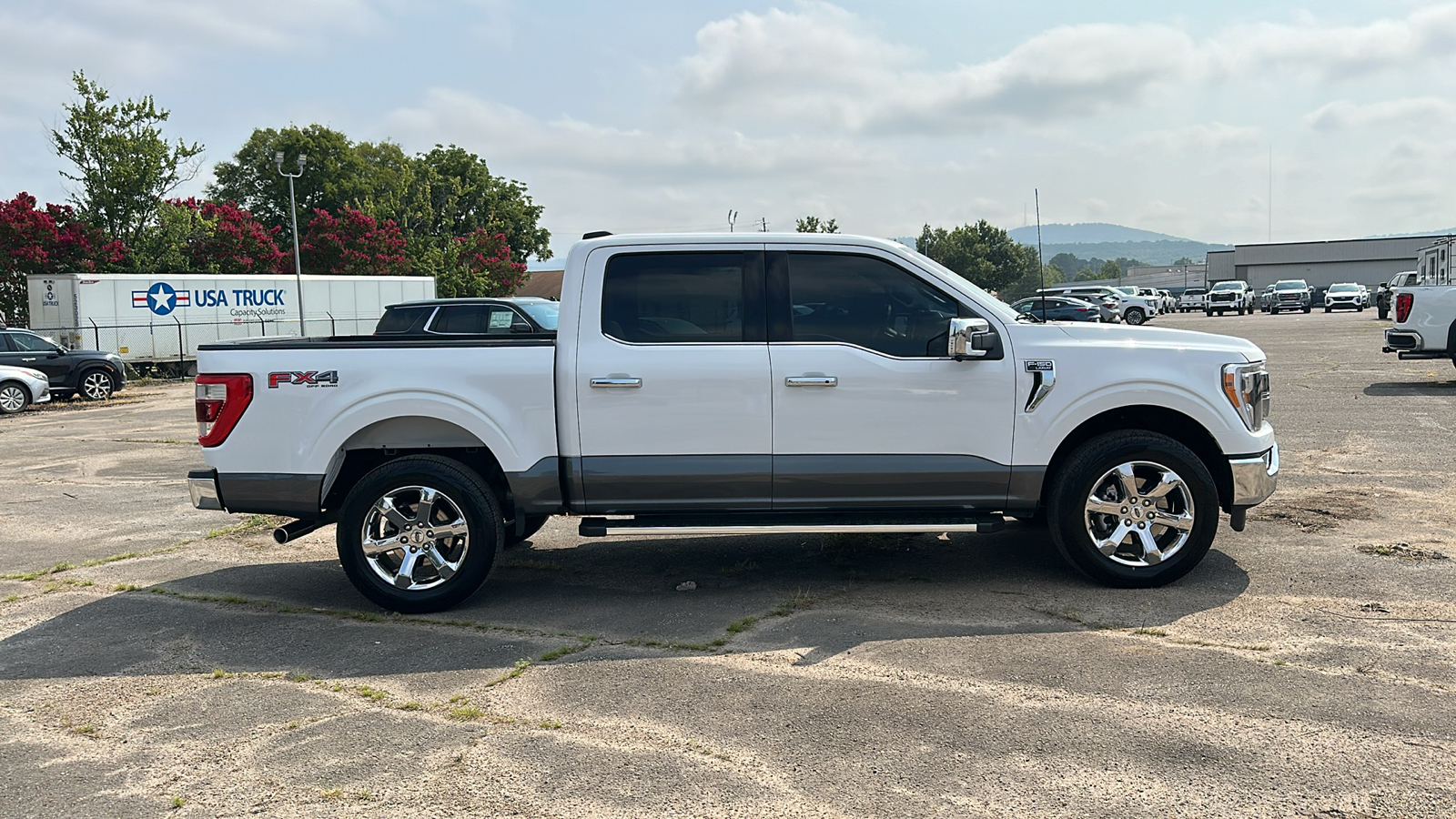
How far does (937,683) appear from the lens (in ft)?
15.3

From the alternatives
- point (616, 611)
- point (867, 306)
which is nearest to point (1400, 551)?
point (867, 306)

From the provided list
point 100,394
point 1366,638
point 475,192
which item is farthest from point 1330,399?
point 475,192

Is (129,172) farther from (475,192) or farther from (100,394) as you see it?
(475,192)

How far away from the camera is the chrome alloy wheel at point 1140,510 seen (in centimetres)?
593

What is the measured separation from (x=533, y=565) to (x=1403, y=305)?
1520 cm

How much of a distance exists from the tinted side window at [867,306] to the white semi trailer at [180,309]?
2771cm

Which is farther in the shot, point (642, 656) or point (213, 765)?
point (642, 656)

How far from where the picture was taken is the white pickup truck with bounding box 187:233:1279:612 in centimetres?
585

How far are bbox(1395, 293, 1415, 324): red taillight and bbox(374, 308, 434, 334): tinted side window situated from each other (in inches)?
592

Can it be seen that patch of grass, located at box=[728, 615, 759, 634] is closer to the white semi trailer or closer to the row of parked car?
the row of parked car

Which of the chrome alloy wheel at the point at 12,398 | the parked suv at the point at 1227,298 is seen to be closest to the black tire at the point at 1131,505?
the chrome alloy wheel at the point at 12,398

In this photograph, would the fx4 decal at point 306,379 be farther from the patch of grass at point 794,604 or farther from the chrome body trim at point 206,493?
the patch of grass at point 794,604

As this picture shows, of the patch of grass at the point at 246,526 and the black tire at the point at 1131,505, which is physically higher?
the black tire at the point at 1131,505

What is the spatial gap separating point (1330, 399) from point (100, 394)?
22612 millimetres
